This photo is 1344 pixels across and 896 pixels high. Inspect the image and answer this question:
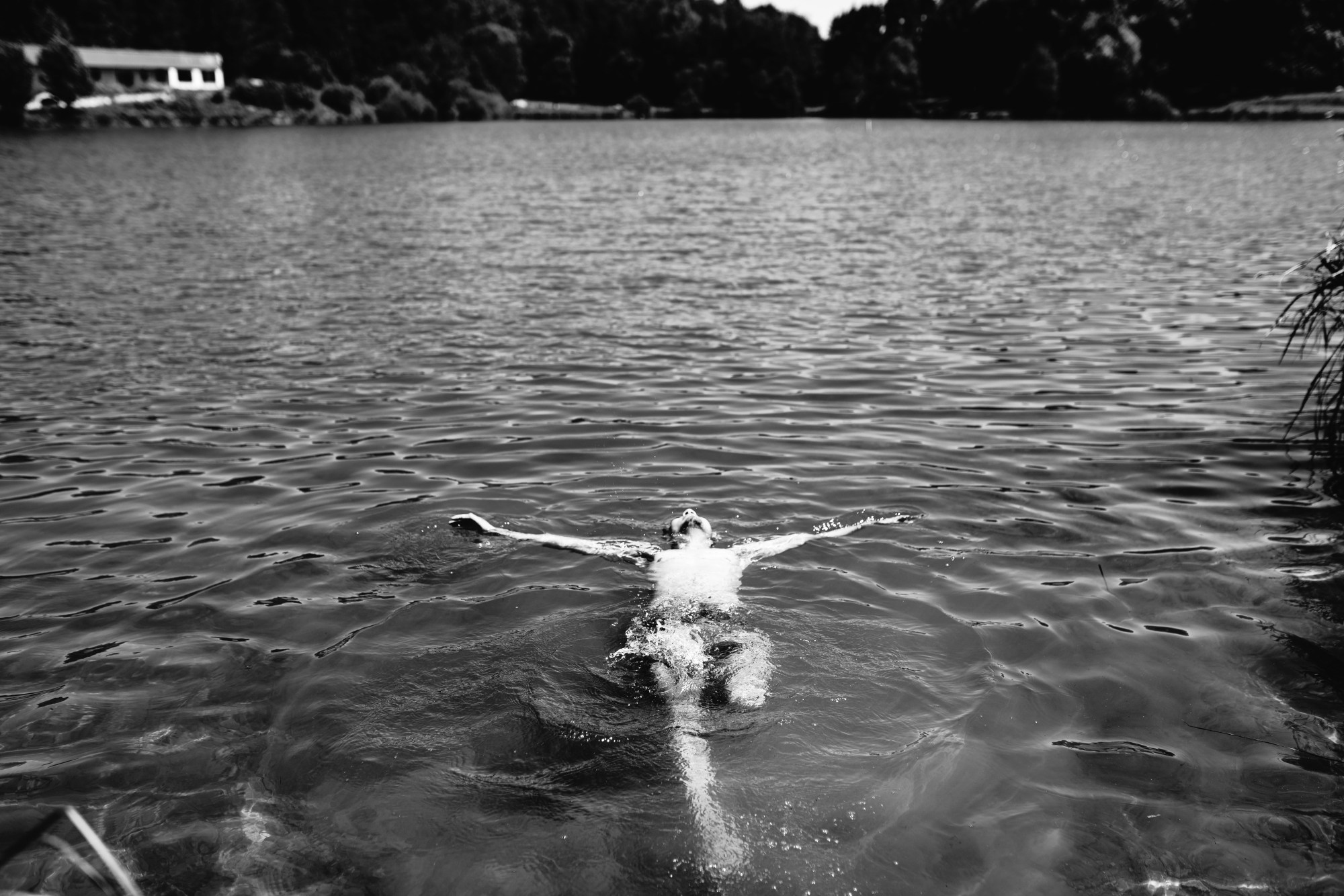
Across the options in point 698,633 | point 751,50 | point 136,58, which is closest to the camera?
point 698,633

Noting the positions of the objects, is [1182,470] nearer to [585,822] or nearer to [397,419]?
[585,822]

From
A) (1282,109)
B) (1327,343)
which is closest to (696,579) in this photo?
(1327,343)

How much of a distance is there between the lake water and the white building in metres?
114

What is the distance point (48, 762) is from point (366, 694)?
7.59 feet

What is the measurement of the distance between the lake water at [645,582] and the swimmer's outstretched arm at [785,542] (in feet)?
0.62

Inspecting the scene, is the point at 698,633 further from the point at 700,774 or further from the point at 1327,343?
the point at 1327,343

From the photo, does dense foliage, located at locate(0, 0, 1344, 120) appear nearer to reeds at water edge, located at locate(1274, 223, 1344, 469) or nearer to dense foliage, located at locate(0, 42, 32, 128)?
dense foliage, located at locate(0, 42, 32, 128)

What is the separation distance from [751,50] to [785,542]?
194 metres

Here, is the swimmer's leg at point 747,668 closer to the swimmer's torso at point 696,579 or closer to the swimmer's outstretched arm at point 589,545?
the swimmer's torso at point 696,579

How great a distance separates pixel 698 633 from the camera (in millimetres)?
8836

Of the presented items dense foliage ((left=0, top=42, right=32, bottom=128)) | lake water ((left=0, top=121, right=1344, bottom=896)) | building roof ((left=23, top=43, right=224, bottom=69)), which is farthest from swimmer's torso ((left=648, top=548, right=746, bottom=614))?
building roof ((left=23, top=43, right=224, bottom=69))

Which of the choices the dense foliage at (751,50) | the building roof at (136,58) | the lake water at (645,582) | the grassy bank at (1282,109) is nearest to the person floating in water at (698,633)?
the lake water at (645,582)

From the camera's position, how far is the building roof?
374 feet

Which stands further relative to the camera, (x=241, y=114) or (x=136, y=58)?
(x=136, y=58)
